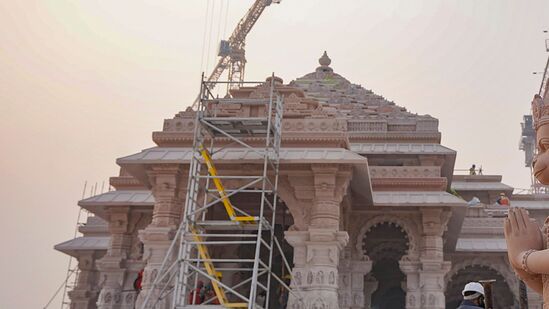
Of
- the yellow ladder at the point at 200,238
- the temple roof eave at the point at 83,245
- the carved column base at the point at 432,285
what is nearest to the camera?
the yellow ladder at the point at 200,238

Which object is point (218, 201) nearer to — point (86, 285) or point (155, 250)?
point (155, 250)

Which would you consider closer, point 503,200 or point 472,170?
point 503,200

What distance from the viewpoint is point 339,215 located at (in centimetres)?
1362

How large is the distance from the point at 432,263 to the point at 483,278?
691 centimetres

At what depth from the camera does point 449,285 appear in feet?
70.1

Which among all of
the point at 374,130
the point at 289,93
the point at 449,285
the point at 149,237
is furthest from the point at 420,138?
the point at 149,237

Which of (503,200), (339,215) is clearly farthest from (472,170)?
(339,215)

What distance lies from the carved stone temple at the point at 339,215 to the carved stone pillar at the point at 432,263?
0.03 metres

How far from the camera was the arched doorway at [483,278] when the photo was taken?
2073cm

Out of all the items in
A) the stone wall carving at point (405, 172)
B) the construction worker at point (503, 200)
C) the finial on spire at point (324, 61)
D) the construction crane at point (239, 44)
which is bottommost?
the stone wall carving at point (405, 172)

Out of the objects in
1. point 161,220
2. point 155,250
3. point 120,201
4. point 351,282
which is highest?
point 120,201

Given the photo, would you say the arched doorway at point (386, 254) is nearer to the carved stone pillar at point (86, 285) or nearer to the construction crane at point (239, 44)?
the carved stone pillar at point (86, 285)

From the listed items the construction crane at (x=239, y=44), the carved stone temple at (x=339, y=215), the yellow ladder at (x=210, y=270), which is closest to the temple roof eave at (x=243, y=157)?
the carved stone temple at (x=339, y=215)

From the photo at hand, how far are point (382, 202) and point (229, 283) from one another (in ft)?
14.1
